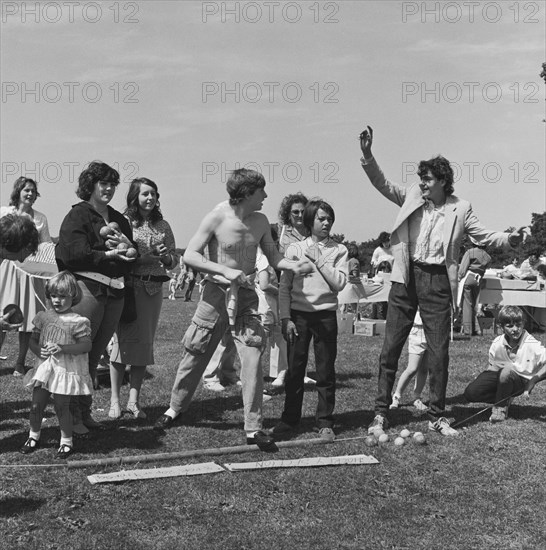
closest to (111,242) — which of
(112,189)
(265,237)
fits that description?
(112,189)

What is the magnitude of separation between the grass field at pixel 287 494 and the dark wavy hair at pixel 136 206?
178 centimetres

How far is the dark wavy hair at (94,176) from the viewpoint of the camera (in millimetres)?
6207

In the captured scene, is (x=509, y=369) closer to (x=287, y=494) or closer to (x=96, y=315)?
(x=287, y=494)

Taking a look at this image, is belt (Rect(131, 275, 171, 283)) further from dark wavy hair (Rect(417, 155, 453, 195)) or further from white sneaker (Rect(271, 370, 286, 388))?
dark wavy hair (Rect(417, 155, 453, 195))

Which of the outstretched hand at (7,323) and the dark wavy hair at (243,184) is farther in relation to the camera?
the dark wavy hair at (243,184)

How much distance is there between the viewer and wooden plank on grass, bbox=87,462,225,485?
5043 millimetres

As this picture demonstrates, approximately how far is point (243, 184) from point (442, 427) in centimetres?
266

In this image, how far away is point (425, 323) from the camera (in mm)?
6789

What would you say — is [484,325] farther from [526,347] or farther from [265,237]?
[265,237]

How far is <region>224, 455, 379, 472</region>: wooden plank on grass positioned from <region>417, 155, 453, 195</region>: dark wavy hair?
2.45 m

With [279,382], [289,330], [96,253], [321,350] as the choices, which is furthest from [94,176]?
[279,382]

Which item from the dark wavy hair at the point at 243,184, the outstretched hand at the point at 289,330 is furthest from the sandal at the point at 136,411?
the dark wavy hair at the point at 243,184

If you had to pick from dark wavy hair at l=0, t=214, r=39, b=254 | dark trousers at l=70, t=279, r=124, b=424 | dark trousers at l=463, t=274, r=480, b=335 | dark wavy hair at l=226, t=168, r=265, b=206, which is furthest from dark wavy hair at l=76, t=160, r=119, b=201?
dark trousers at l=463, t=274, r=480, b=335

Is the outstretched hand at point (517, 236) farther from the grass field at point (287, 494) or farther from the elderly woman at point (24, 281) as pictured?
the elderly woman at point (24, 281)
